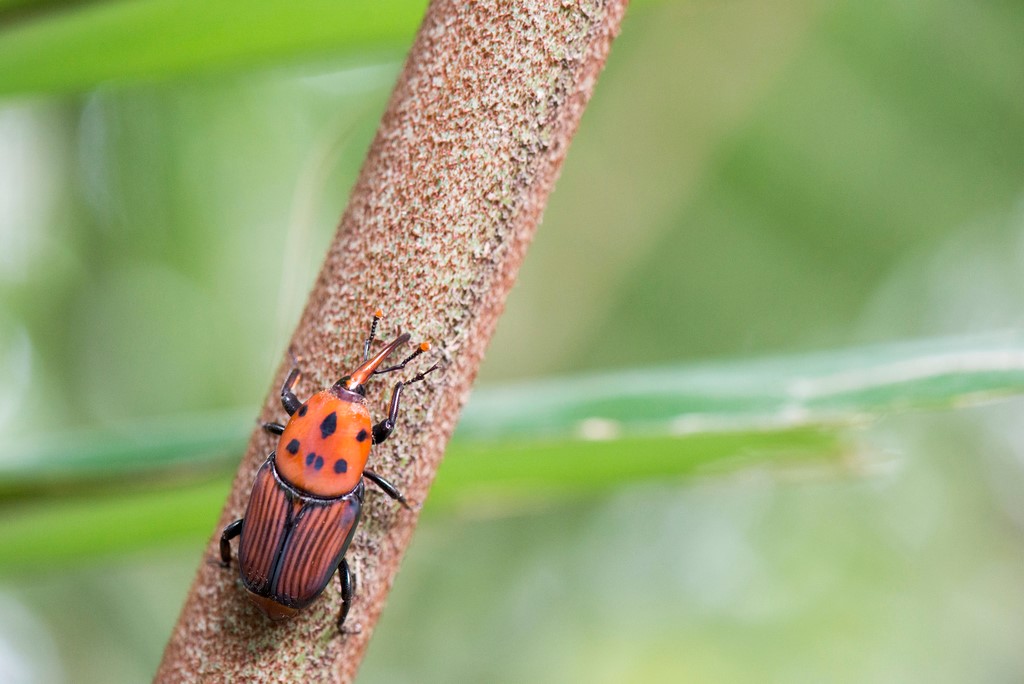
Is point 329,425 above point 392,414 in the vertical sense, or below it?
above

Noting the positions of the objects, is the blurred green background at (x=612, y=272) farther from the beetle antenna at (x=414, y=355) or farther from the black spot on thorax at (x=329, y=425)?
the beetle antenna at (x=414, y=355)

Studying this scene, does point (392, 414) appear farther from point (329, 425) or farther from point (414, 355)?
point (329, 425)

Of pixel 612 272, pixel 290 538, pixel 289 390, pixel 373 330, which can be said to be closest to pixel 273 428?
pixel 289 390

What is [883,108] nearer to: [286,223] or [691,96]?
[691,96]

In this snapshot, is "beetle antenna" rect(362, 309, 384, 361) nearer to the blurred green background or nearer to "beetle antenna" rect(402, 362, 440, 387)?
"beetle antenna" rect(402, 362, 440, 387)

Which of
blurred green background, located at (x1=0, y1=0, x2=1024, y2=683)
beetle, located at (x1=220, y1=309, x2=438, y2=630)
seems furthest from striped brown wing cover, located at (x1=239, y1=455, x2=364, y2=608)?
blurred green background, located at (x1=0, y1=0, x2=1024, y2=683)

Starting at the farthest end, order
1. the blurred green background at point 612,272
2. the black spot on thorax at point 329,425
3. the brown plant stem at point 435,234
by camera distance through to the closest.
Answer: the blurred green background at point 612,272
the black spot on thorax at point 329,425
the brown plant stem at point 435,234

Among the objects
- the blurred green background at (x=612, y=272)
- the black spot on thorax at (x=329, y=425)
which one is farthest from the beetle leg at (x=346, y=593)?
the blurred green background at (x=612, y=272)
